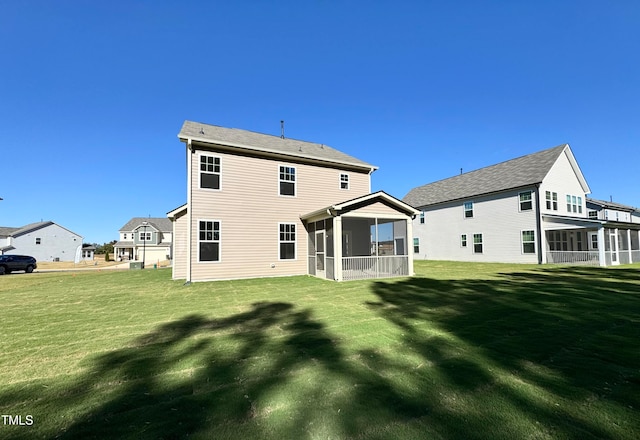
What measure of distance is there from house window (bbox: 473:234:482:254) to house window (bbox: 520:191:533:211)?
3.77 m

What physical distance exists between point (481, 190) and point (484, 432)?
24.3 meters

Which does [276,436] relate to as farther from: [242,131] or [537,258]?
[537,258]

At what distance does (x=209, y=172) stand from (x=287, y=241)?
462 cm

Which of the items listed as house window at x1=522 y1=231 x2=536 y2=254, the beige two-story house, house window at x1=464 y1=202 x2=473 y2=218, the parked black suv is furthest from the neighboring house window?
the parked black suv

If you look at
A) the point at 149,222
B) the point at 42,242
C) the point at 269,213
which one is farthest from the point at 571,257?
the point at 42,242

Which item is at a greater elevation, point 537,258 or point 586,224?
point 586,224

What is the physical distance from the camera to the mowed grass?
2.37 metres

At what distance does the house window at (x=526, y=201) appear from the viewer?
1973 cm

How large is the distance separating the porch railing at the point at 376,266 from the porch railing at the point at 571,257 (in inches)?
508

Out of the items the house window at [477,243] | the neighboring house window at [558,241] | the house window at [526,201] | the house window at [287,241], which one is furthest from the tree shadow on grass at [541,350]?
the house window at [477,243]

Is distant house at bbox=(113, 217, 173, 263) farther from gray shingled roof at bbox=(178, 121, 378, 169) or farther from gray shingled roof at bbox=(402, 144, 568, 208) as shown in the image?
gray shingled roof at bbox=(402, 144, 568, 208)

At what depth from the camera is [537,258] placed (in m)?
18.8

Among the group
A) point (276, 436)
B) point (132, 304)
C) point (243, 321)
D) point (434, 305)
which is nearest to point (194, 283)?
point (132, 304)

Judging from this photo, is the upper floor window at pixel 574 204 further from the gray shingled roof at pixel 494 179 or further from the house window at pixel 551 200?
the gray shingled roof at pixel 494 179
